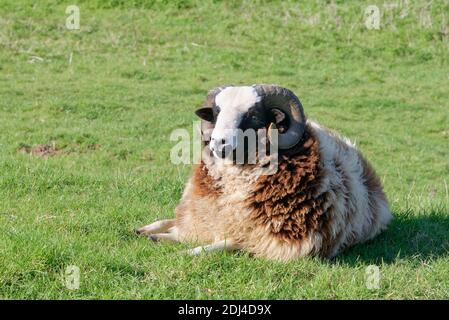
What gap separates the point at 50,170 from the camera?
9.95m

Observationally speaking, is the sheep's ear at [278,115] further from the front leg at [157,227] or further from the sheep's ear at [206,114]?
the front leg at [157,227]

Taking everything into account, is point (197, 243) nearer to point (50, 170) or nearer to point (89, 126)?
point (50, 170)

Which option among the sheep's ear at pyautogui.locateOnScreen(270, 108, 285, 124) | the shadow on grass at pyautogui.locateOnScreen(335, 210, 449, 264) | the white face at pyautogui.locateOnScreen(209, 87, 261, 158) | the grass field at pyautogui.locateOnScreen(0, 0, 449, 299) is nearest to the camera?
the grass field at pyautogui.locateOnScreen(0, 0, 449, 299)

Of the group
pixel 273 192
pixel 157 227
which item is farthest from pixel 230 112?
pixel 157 227

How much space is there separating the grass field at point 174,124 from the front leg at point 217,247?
0.16 m

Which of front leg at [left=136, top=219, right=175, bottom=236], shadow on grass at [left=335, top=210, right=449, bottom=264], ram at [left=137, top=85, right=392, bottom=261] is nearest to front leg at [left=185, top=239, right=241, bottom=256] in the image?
ram at [left=137, top=85, right=392, bottom=261]

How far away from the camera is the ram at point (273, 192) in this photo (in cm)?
705

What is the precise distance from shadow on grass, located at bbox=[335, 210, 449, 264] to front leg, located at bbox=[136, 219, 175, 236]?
1.85m

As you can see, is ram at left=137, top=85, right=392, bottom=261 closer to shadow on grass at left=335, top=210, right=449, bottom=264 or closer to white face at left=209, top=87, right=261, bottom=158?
white face at left=209, top=87, right=261, bottom=158

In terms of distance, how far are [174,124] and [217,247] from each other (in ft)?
35.5

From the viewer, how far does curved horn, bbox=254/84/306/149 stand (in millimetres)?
7211

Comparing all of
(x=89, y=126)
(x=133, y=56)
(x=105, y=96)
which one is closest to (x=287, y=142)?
(x=89, y=126)

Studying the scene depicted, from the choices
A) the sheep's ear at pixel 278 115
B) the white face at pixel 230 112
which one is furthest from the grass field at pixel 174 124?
the sheep's ear at pixel 278 115

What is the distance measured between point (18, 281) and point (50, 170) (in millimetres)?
4335
